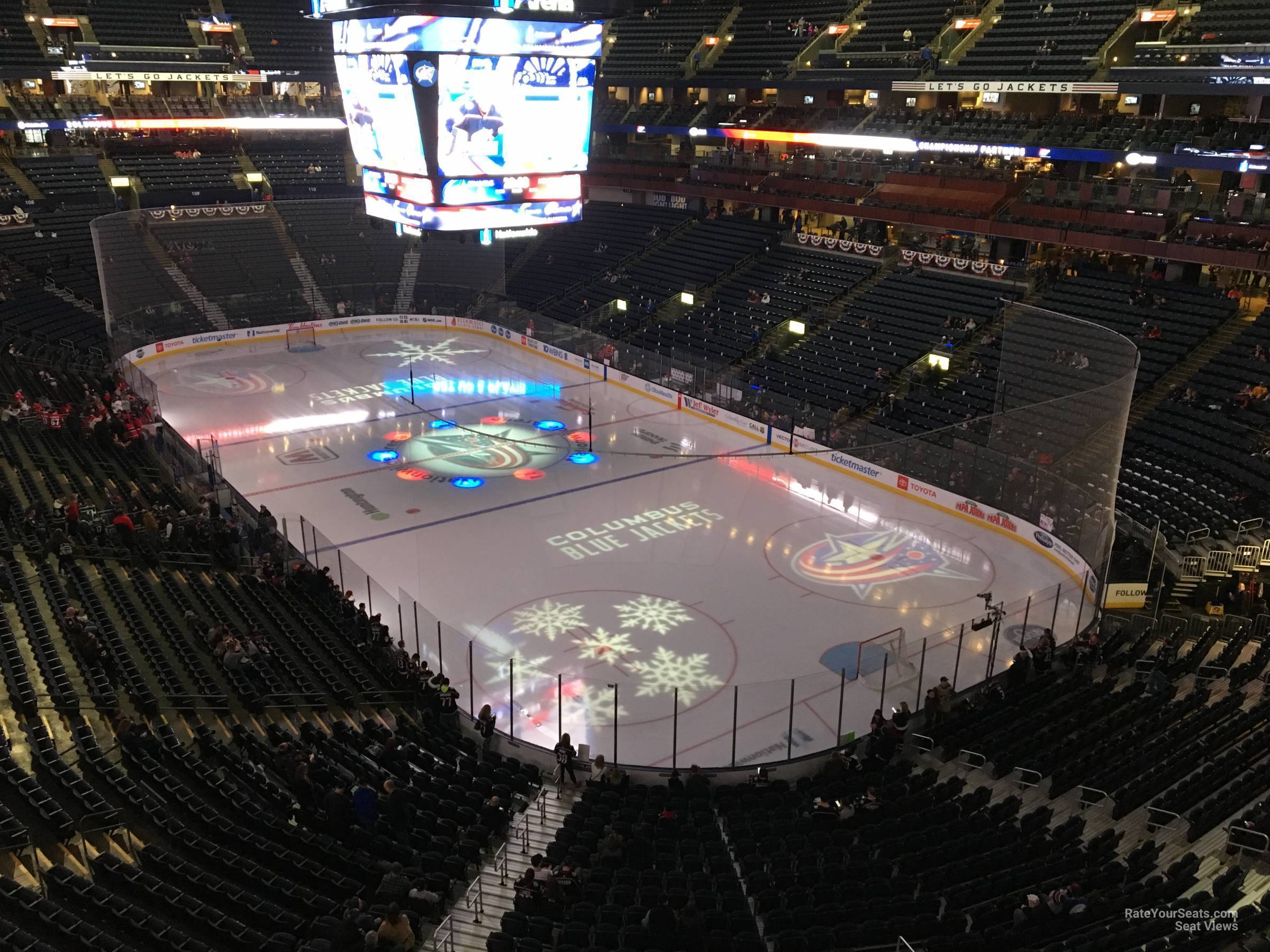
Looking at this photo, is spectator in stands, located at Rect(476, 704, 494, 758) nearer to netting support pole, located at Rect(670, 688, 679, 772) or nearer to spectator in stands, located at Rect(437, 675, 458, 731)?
spectator in stands, located at Rect(437, 675, 458, 731)

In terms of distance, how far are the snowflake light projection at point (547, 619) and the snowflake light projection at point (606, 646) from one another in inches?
17.9

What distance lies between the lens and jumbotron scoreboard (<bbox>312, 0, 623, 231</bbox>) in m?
20.0

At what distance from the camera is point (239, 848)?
9.97m

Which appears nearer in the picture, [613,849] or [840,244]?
[613,849]

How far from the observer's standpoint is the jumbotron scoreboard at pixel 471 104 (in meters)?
20.0

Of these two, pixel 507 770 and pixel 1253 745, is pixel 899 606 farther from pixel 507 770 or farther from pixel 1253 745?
pixel 507 770

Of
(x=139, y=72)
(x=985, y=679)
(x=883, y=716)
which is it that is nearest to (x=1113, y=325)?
(x=985, y=679)

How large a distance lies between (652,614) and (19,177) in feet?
129

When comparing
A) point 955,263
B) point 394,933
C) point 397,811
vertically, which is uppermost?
point 955,263

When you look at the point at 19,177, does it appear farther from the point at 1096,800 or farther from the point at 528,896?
the point at 1096,800

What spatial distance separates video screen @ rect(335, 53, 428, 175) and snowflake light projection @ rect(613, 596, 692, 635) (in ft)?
32.4

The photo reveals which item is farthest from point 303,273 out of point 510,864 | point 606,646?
point 510,864

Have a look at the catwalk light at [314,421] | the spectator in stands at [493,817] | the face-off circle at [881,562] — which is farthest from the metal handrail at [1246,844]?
the catwalk light at [314,421]

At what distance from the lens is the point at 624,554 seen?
837 inches
